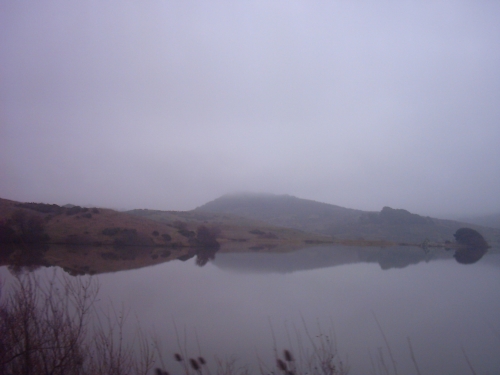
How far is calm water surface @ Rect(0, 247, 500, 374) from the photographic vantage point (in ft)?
33.9

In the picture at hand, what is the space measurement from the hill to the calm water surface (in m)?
75.3

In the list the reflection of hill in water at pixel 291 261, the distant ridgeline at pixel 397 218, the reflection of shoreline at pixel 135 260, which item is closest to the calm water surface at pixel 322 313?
the reflection of shoreline at pixel 135 260

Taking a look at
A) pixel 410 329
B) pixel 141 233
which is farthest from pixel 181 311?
pixel 141 233

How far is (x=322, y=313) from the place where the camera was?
1489 cm

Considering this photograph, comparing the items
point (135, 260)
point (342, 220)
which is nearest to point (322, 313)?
point (135, 260)

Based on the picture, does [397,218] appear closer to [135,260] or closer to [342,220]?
[342,220]

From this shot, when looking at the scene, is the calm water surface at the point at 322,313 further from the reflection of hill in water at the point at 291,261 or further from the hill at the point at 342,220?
the hill at the point at 342,220

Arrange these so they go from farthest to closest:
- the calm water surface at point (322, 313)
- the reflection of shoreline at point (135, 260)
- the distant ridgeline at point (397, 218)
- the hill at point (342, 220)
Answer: the distant ridgeline at point (397, 218)
the hill at point (342, 220)
the reflection of shoreline at point (135, 260)
the calm water surface at point (322, 313)

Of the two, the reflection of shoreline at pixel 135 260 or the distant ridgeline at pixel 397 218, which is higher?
the distant ridgeline at pixel 397 218

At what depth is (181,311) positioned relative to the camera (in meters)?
14.0

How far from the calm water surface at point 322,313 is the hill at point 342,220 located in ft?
247

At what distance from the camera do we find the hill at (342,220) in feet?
331

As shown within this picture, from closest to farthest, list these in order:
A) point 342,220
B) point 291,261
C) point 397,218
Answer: point 291,261
point 397,218
point 342,220

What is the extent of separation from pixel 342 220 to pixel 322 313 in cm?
12220
